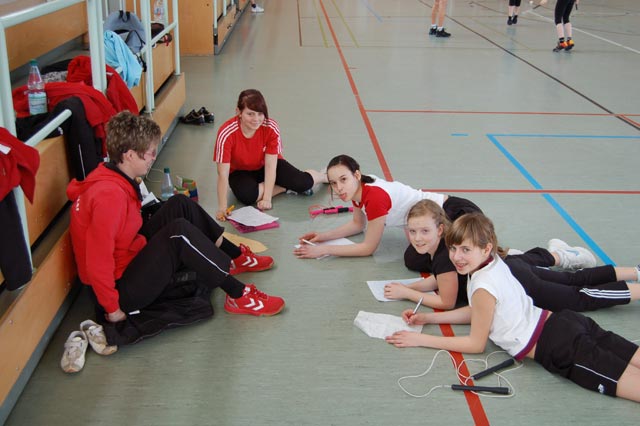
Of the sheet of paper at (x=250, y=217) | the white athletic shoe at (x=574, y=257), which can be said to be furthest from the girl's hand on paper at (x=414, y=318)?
the sheet of paper at (x=250, y=217)

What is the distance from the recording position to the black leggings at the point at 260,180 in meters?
4.55

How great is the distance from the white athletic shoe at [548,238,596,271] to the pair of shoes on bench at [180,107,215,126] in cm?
379

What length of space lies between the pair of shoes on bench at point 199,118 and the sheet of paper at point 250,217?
222 centimetres

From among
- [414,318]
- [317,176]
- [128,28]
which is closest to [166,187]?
[317,176]

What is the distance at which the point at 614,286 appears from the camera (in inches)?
131

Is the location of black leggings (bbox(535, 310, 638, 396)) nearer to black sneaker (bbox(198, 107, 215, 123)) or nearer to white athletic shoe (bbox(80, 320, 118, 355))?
white athletic shoe (bbox(80, 320, 118, 355))

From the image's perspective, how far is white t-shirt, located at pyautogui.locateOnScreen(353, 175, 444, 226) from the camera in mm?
3624

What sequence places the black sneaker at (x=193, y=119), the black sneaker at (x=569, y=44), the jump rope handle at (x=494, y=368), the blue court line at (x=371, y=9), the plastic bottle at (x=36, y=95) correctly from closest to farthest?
1. the jump rope handle at (x=494, y=368)
2. the plastic bottle at (x=36, y=95)
3. the black sneaker at (x=193, y=119)
4. the black sneaker at (x=569, y=44)
5. the blue court line at (x=371, y=9)

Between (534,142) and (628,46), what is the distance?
21.1 ft

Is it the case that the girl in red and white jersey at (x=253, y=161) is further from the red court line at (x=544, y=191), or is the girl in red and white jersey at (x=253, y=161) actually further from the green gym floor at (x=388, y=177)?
the red court line at (x=544, y=191)

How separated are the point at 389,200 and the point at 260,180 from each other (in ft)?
4.43

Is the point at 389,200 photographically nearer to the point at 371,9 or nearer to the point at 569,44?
the point at 569,44

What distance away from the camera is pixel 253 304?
322 centimetres

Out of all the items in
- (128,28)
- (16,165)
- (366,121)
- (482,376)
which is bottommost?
(482,376)
